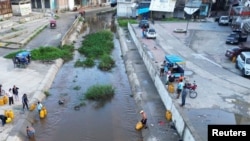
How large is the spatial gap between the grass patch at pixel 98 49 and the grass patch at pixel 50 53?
2287mm

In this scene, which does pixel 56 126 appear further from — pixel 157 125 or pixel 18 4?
pixel 18 4

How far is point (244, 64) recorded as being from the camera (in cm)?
2666

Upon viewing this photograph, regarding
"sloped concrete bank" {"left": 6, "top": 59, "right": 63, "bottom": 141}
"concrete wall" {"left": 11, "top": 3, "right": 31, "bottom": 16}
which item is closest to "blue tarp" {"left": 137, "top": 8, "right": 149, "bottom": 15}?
"concrete wall" {"left": 11, "top": 3, "right": 31, "bottom": 16}

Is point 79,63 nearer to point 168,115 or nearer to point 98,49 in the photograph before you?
point 98,49

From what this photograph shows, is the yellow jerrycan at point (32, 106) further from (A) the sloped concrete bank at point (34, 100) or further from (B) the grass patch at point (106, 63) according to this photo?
(B) the grass patch at point (106, 63)

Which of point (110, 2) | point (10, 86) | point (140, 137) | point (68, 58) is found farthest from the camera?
point (110, 2)

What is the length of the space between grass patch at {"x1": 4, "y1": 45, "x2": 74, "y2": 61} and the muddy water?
9.33 feet

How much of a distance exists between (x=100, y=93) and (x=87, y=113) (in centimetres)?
282

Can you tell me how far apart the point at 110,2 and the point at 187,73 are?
202ft

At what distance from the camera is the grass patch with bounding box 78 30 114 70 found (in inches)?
1316

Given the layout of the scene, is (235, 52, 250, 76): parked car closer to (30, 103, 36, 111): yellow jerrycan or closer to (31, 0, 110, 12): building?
(30, 103, 36, 111): yellow jerrycan

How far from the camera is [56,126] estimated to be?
20734 mm

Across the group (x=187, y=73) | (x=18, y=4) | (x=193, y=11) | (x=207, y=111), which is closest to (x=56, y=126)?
(x=207, y=111)

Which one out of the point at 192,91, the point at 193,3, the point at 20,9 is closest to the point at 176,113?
the point at 192,91
